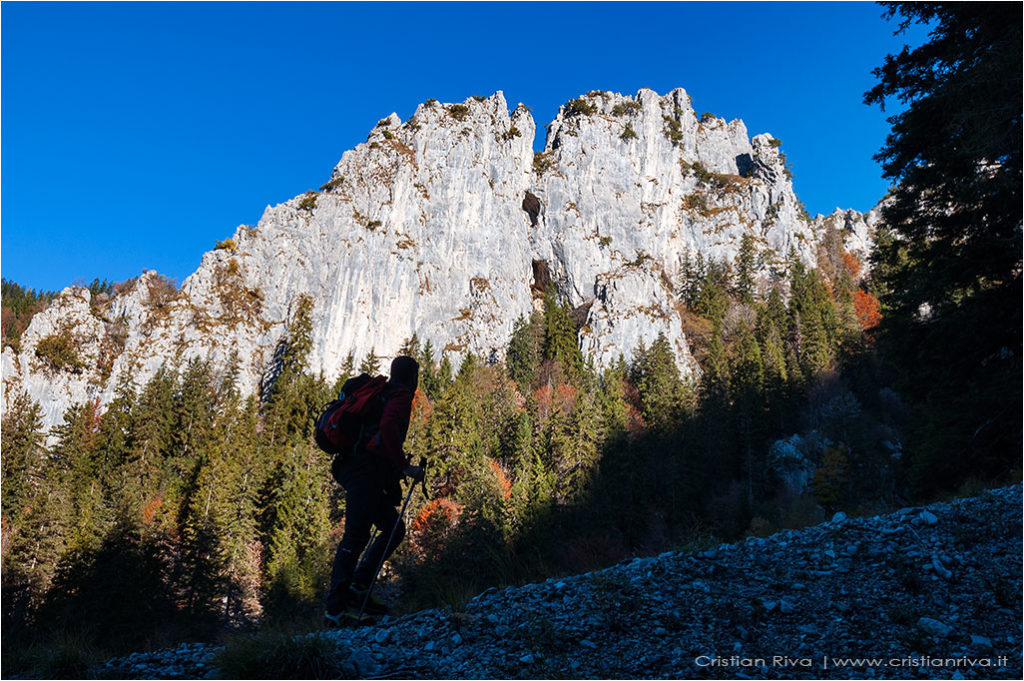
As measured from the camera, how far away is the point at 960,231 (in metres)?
10.1

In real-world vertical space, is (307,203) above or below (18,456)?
above

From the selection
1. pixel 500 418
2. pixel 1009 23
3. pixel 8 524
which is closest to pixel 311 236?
pixel 500 418

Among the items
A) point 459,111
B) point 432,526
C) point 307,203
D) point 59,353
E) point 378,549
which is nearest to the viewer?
point 378,549

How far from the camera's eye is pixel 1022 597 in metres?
4.40

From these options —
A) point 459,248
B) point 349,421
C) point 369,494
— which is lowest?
point 369,494

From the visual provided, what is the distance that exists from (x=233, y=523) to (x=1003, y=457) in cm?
3215

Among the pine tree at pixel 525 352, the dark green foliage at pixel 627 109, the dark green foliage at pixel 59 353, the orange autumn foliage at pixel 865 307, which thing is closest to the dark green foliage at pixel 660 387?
the pine tree at pixel 525 352

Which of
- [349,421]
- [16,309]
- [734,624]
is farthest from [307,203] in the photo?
[734,624]

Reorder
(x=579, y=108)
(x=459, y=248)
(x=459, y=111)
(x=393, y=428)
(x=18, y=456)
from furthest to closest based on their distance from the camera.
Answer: (x=579, y=108), (x=459, y=111), (x=459, y=248), (x=18, y=456), (x=393, y=428)

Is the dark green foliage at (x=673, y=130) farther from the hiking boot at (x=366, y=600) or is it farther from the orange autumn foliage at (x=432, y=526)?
the hiking boot at (x=366, y=600)

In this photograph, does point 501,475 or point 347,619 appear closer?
point 347,619

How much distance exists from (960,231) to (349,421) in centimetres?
1193

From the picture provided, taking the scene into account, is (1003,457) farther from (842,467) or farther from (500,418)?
(500,418)

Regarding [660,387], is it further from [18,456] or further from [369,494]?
[18,456]
